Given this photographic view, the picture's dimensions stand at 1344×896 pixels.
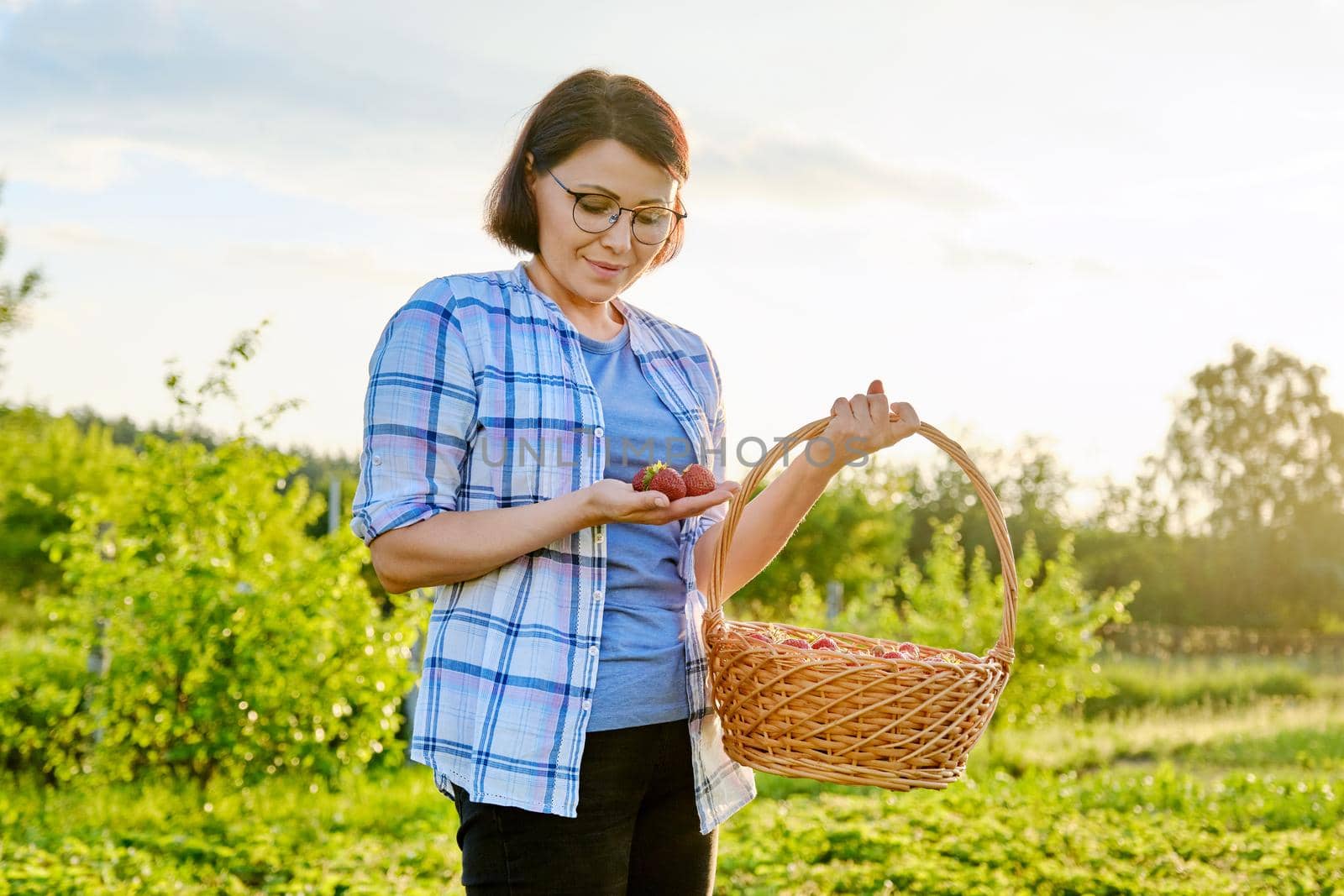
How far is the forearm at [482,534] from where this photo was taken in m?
1.49

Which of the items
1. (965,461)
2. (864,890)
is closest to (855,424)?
(965,461)

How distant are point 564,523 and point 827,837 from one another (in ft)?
12.2

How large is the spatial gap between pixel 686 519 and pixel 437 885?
9.77 feet

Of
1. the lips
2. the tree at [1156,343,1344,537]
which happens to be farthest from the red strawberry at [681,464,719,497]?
the tree at [1156,343,1344,537]

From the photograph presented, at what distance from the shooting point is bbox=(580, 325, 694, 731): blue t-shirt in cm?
159

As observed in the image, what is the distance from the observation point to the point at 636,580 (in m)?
1.64

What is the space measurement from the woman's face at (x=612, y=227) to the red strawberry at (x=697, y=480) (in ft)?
1.07

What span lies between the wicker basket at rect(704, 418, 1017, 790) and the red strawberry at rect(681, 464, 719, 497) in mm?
97

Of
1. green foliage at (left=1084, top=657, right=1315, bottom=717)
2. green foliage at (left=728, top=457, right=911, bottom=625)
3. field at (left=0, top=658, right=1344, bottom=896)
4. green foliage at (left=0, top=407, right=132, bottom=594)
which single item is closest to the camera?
field at (left=0, top=658, right=1344, bottom=896)

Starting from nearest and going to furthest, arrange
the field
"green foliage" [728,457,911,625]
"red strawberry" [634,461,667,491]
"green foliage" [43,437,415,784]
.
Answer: "red strawberry" [634,461,667,491] → the field → "green foliage" [43,437,415,784] → "green foliage" [728,457,911,625]

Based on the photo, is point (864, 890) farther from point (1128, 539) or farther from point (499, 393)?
point (1128, 539)

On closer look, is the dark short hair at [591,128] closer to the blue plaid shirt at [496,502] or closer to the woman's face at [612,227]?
the woman's face at [612,227]

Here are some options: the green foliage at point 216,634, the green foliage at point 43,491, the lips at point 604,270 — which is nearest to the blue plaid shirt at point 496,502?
the lips at point 604,270

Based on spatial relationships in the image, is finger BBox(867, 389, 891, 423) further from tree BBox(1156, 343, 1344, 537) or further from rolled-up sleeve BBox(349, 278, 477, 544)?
tree BBox(1156, 343, 1344, 537)
